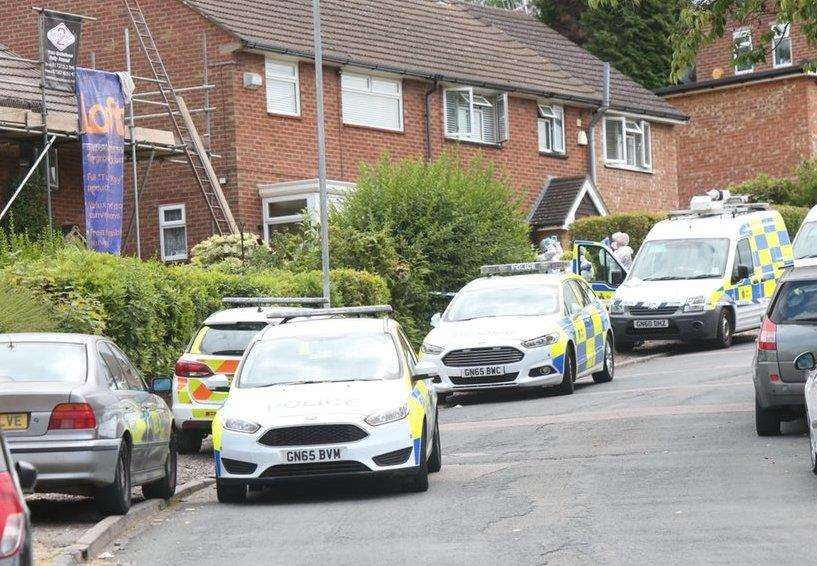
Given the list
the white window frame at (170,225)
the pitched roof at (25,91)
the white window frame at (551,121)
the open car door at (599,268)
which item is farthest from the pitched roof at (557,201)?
the pitched roof at (25,91)

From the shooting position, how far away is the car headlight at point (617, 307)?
2909cm

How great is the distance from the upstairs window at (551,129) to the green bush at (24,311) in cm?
2739

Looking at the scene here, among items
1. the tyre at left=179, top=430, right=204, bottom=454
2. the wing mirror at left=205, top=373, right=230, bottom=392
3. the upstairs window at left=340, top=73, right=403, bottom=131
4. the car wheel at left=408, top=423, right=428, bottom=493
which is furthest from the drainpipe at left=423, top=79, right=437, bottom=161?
the car wheel at left=408, top=423, right=428, bottom=493

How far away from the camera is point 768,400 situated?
51.6 feet

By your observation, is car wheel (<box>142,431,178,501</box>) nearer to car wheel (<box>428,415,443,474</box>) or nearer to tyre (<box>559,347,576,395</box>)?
car wheel (<box>428,415,443,474</box>)

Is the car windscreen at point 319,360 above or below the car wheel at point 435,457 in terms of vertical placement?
above

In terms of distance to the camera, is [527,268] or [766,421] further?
[527,268]

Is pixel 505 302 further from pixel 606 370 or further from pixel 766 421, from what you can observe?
pixel 766 421

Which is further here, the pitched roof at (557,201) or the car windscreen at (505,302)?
the pitched roof at (557,201)

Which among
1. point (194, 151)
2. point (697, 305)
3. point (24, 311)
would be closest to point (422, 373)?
point (24, 311)

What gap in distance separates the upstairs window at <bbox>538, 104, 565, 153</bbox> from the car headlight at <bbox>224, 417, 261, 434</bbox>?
30.8 m

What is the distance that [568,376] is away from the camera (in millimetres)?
22469

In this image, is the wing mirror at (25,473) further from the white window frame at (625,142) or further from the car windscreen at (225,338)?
the white window frame at (625,142)

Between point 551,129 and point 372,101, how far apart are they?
24.5 ft
